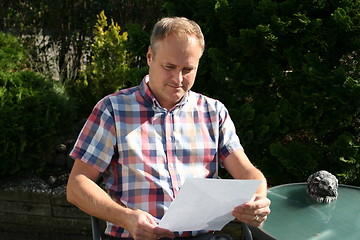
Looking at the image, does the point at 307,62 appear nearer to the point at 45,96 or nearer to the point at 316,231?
the point at 316,231

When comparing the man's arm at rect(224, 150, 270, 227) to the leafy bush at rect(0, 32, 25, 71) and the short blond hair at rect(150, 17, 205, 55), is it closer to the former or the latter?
the short blond hair at rect(150, 17, 205, 55)

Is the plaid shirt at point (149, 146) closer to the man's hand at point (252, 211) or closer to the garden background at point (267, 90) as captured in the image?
the man's hand at point (252, 211)

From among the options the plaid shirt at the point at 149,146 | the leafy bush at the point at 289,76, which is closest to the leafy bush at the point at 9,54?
the leafy bush at the point at 289,76

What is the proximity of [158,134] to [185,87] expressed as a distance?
0.84ft

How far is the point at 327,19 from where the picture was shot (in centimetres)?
322

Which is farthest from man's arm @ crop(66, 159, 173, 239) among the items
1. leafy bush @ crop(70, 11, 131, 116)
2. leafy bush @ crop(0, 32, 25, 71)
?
leafy bush @ crop(70, 11, 131, 116)

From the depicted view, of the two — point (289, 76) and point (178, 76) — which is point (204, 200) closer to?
point (178, 76)

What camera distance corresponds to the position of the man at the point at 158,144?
2158mm

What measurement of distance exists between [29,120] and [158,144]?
183 cm

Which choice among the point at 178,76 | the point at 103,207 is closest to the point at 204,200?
the point at 103,207

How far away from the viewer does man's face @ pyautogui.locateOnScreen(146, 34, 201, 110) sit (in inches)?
85.4

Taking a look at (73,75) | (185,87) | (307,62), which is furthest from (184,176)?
(73,75)

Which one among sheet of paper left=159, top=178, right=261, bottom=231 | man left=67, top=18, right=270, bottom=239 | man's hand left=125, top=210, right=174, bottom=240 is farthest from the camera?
man left=67, top=18, right=270, bottom=239

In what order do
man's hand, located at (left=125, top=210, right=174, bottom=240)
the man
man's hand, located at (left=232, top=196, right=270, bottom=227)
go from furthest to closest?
1. the man
2. man's hand, located at (left=232, top=196, right=270, bottom=227)
3. man's hand, located at (left=125, top=210, right=174, bottom=240)
